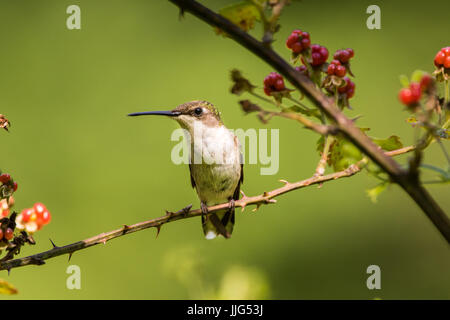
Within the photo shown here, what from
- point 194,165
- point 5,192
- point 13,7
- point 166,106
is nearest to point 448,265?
point 194,165

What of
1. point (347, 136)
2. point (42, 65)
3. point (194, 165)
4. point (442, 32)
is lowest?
point (347, 136)

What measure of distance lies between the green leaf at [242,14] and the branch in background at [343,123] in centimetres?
9

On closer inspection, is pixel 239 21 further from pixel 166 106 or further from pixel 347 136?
pixel 166 106

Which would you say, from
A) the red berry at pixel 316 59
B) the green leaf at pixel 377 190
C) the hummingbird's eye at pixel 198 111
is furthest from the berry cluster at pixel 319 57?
the hummingbird's eye at pixel 198 111

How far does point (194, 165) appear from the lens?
3.37 m

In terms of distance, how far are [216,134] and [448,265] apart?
2.43m

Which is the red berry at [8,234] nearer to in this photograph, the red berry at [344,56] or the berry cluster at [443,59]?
the red berry at [344,56]

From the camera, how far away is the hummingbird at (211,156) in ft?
10.1

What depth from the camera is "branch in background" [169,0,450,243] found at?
2.12 feet

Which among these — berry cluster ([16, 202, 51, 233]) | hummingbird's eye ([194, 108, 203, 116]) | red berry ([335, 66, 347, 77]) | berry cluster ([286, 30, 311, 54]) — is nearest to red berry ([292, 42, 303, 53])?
berry cluster ([286, 30, 311, 54])

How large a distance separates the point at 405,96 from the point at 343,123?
0.36 feet

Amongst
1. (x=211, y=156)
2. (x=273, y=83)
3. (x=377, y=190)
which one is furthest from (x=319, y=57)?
(x=211, y=156)

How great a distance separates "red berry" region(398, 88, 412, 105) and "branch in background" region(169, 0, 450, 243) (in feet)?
0.26

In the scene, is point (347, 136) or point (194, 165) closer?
point (347, 136)
